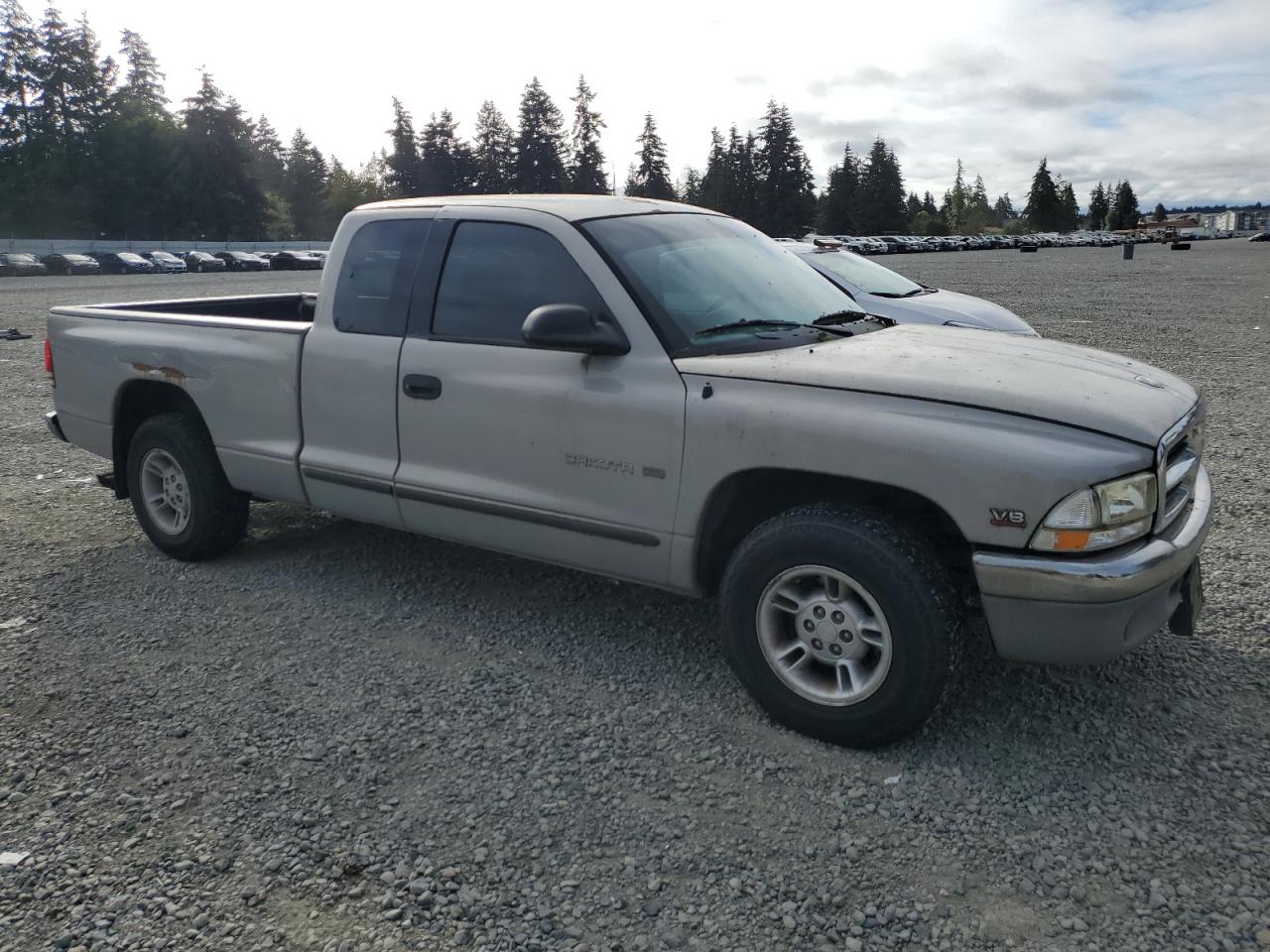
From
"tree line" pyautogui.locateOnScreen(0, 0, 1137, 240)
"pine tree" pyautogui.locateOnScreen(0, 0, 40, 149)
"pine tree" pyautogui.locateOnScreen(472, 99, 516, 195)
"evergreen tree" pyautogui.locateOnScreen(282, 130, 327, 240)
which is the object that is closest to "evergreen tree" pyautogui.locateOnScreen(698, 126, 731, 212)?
"tree line" pyautogui.locateOnScreen(0, 0, 1137, 240)

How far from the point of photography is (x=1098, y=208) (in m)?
178

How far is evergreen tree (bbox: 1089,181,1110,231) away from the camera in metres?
176

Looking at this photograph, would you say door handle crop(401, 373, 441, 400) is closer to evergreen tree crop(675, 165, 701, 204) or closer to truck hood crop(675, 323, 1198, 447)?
truck hood crop(675, 323, 1198, 447)

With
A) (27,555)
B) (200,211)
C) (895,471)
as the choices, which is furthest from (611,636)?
(200,211)

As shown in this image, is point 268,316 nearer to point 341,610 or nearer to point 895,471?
point 341,610

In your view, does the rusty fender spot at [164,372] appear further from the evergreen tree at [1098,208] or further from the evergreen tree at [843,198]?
the evergreen tree at [1098,208]

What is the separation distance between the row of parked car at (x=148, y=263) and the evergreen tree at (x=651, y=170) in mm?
62137

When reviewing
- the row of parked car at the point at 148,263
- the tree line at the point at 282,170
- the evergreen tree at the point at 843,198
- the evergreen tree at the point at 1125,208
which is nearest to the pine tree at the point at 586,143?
the tree line at the point at 282,170

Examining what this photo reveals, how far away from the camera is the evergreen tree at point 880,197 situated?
125312 millimetres

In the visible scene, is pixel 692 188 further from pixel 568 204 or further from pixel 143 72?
pixel 568 204

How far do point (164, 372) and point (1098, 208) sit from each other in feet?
644

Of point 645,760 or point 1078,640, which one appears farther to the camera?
point 645,760

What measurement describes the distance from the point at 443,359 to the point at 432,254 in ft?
1.74

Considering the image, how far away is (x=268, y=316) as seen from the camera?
682cm
